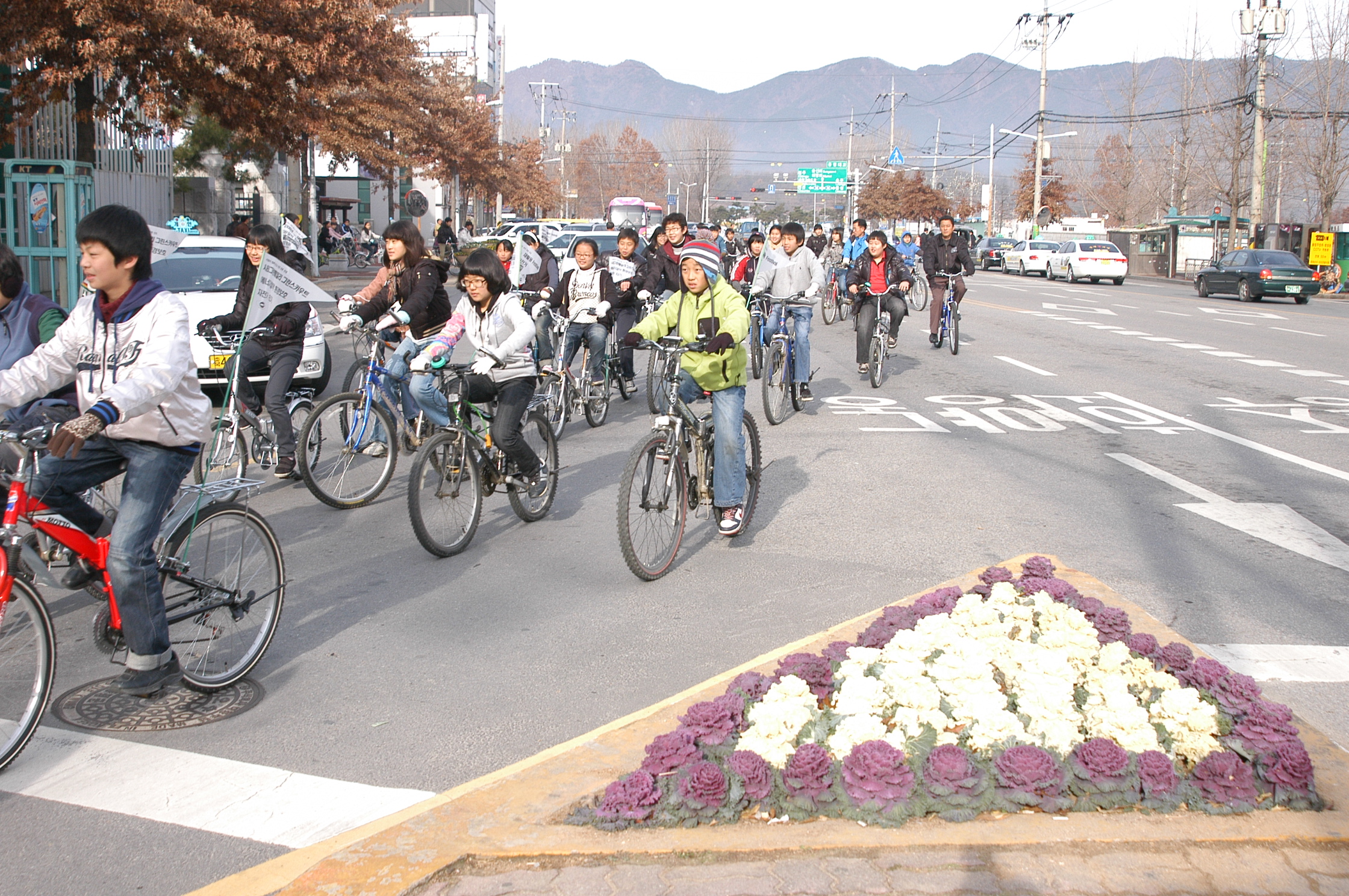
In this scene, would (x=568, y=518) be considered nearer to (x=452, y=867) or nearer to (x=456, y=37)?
(x=452, y=867)

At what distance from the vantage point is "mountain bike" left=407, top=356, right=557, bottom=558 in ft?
21.9

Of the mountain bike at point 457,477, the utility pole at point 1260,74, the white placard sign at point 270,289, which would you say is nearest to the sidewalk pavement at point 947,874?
the mountain bike at point 457,477

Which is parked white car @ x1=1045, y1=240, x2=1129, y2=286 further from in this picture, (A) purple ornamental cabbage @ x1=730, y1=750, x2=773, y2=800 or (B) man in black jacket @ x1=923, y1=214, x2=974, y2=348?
(A) purple ornamental cabbage @ x1=730, y1=750, x2=773, y2=800

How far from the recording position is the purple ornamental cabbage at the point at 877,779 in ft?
11.5

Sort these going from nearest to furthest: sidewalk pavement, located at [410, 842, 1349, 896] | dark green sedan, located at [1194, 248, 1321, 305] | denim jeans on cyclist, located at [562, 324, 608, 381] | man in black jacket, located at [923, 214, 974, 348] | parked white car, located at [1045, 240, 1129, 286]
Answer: sidewalk pavement, located at [410, 842, 1349, 896] → denim jeans on cyclist, located at [562, 324, 608, 381] → man in black jacket, located at [923, 214, 974, 348] → dark green sedan, located at [1194, 248, 1321, 305] → parked white car, located at [1045, 240, 1129, 286]

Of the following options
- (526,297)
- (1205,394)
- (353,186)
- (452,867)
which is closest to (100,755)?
(452,867)

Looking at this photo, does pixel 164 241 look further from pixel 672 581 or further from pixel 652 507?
pixel 672 581

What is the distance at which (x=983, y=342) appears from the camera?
2030cm

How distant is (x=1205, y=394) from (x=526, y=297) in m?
7.94

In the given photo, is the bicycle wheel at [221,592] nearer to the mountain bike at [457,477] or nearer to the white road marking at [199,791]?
the white road marking at [199,791]

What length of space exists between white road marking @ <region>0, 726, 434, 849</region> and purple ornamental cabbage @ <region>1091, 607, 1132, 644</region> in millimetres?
2580

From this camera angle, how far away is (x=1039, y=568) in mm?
5164

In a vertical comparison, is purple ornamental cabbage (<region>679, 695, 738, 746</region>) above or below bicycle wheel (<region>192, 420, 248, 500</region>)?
below

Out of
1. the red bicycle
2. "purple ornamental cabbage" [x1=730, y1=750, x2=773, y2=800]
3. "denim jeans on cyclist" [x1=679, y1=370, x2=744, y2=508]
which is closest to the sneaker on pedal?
the red bicycle
